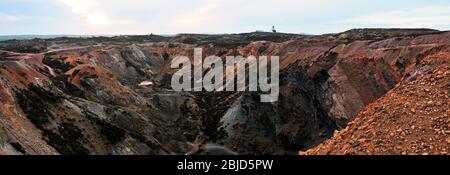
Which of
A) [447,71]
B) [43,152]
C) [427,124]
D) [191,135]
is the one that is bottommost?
[191,135]

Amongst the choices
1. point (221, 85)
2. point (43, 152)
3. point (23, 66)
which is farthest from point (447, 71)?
point (221, 85)

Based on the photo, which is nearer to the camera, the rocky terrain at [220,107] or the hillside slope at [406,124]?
the hillside slope at [406,124]

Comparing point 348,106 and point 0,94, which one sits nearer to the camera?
point 0,94

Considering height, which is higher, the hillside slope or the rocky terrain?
the hillside slope

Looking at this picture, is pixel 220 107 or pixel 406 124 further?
pixel 220 107

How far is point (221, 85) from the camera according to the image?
110250 millimetres

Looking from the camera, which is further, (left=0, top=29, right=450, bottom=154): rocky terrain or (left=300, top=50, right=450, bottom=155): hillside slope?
(left=0, top=29, right=450, bottom=154): rocky terrain

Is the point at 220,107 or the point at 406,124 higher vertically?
the point at 406,124

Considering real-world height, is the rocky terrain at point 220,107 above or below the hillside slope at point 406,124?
below

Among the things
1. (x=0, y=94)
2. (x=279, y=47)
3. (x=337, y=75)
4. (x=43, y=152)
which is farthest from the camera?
(x=279, y=47)

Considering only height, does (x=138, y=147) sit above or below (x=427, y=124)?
below

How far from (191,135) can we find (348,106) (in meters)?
25.5

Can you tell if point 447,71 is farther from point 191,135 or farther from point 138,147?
point 191,135

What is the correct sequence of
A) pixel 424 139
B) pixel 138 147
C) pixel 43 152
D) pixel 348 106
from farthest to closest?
pixel 348 106, pixel 138 147, pixel 43 152, pixel 424 139
